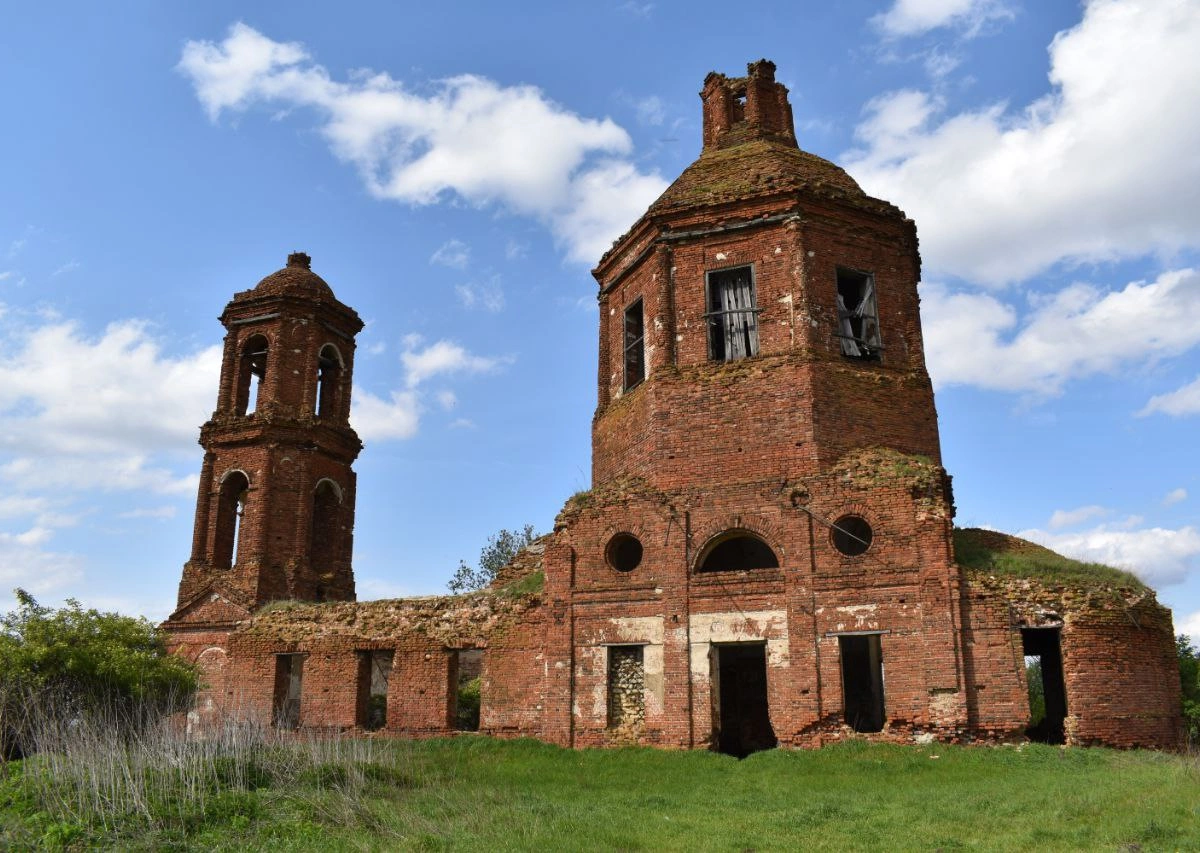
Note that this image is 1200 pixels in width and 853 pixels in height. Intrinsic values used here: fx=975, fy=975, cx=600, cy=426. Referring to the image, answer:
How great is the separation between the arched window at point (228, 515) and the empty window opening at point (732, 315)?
13.0m

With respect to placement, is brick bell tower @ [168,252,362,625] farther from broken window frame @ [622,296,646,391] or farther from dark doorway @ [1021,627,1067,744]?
dark doorway @ [1021,627,1067,744]

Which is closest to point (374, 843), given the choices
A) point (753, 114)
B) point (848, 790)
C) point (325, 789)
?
point (325, 789)

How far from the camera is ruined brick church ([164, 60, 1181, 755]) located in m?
14.0

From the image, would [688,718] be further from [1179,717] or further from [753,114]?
[753,114]

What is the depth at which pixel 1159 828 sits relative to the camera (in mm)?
8578

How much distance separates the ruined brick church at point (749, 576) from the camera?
1398 centimetres

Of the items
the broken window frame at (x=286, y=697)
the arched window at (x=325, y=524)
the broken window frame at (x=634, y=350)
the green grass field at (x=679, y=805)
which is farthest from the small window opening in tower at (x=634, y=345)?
the arched window at (x=325, y=524)

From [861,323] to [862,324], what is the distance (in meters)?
0.04

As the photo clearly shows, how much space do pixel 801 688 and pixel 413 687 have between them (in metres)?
7.27

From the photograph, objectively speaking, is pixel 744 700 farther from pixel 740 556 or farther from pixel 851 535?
pixel 851 535

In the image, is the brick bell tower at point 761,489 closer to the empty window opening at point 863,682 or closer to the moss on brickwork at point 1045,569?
the empty window opening at point 863,682

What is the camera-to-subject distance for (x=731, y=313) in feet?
58.5

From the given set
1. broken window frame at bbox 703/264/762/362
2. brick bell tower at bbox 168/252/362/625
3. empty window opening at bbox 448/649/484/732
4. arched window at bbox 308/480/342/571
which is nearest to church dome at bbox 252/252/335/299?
brick bell tower at bbox 168/252/362/625

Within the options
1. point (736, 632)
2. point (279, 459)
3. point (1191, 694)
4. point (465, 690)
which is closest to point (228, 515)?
point (279, 459)
